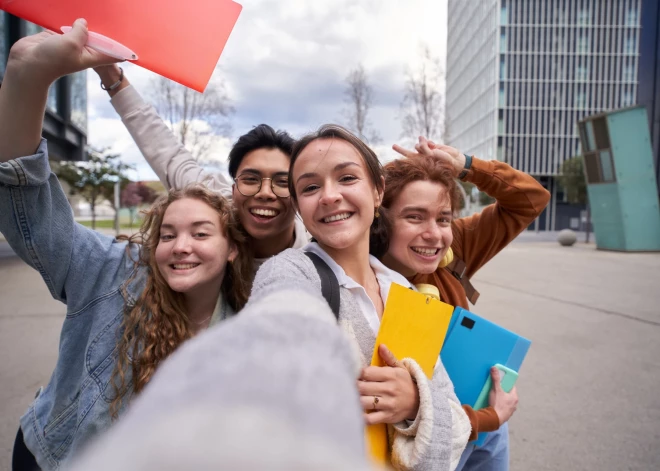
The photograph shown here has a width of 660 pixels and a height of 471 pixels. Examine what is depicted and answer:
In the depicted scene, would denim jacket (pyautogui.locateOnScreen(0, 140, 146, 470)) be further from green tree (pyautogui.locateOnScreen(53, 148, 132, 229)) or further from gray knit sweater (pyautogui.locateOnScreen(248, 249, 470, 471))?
green tree (pyautogui.locateOnScreen(53, 148, 132, 229))

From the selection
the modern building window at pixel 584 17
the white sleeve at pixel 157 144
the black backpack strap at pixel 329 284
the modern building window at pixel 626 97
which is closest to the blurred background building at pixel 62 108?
the white sleeve at pixel 157 144

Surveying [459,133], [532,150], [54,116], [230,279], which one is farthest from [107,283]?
[459,133]

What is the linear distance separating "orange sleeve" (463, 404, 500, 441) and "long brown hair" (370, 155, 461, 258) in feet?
1.96

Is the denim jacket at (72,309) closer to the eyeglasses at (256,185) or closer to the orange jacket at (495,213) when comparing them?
the eyeglasses at (256,185)

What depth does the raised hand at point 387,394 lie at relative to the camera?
98 centimetres

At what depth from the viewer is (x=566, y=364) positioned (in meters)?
4.17

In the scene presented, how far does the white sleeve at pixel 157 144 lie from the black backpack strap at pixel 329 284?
1.02 m

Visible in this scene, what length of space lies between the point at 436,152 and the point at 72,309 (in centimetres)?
143

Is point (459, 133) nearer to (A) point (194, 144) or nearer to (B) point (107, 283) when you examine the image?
(A) point (194, 144)

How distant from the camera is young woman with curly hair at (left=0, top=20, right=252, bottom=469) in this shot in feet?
3.65

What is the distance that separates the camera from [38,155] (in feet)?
3.79

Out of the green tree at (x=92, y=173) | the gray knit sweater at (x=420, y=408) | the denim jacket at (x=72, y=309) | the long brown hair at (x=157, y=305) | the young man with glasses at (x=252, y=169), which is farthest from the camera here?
the green tree at (x=92, y=173)

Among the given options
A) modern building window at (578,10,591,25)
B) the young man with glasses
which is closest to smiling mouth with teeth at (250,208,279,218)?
the young man with glasses

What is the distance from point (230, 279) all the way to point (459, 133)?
66.4 metres
